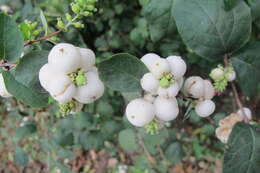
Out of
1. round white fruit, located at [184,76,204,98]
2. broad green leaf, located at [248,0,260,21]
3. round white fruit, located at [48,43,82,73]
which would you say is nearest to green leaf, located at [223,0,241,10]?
broad green leaf, located at [248,0,260,21]

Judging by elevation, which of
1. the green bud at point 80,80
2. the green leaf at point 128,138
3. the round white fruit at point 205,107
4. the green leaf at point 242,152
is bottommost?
the green leaf at point 128,138

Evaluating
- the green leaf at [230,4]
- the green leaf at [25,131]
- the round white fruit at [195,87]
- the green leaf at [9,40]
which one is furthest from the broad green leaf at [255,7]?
the green leaf at [25,131]

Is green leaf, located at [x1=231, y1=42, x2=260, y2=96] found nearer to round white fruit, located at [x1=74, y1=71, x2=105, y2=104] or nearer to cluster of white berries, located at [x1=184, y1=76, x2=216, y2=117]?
cluster of white berries, located at [x1=184, y1=76, x2=216, y2=117]

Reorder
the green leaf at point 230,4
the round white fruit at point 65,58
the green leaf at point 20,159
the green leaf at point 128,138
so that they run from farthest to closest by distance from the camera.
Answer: the green leaf at point 20,159 < the green leaf at point 128,138 < the green leaf at point 230,4 < the round white fruit at point 65,58

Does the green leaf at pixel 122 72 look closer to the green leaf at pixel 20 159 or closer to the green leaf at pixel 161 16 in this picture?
the green leaf at pixel 161 16

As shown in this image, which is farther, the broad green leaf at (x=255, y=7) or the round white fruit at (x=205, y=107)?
the broad green leaf at (x=255, y=7)

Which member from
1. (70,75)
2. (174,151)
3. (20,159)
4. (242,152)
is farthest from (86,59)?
(20,159)
